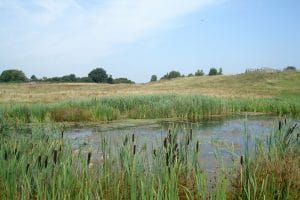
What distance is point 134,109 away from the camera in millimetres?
18750

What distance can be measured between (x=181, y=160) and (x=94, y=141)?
5.89 m

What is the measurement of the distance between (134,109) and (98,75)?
6926 cm

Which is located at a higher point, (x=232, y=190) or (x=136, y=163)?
(x=136, y=163)

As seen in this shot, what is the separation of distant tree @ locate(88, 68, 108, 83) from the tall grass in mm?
67607

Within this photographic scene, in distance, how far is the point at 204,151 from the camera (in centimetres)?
937

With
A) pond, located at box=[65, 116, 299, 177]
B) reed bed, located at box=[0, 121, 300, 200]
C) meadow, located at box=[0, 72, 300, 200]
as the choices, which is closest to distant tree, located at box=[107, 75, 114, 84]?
pond, located at box=[65, 116, 299, 177]

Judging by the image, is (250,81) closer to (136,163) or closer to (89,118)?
(89,118)

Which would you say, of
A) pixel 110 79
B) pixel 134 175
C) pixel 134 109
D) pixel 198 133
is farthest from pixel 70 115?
pixel 110 79

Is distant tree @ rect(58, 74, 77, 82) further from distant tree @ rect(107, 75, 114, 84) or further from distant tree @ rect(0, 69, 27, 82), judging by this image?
distant tree @ rect(0, 69, 27, 82)

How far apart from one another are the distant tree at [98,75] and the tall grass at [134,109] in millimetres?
67607

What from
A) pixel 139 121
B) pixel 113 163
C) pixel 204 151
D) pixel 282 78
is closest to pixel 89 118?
pixel 139 121

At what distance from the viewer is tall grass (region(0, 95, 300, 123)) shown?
17.1 m

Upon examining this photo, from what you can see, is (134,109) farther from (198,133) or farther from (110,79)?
(110,79)

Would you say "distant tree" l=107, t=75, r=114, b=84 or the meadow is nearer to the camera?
the meadow
